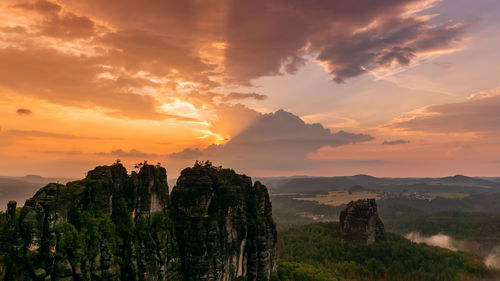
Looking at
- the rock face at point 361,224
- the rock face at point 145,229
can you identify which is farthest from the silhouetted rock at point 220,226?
the rock face at point 361,224

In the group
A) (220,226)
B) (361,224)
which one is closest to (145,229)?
(220,226)

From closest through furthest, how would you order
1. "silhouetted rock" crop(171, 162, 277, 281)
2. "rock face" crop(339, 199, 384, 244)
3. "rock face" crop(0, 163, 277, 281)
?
"rock face" crop(0, 163, 277, 281)
"silhouetted rock" crop(171, 162, 277, 281)
"rock face" crop(339, 199, 384, 244)

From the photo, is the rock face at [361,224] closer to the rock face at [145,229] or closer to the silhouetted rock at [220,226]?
the rock face at [145,229]

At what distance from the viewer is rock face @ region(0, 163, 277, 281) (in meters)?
39.8

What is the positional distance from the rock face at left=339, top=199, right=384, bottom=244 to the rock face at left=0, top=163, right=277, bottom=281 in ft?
354

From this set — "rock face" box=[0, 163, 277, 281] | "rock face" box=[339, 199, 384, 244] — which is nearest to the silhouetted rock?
"rock face" box=[0, 163, 277, 281]

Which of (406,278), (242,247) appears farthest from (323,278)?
(406,278)

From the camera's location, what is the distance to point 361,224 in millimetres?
172750

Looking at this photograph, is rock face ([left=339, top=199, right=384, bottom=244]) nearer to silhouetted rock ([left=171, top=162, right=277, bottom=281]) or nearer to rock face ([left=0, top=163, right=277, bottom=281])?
rock face ([left=0, top=163, right=277, bottom=281])

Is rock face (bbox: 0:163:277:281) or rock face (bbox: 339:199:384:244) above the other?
rock face (bbox: 0:163:277:281)

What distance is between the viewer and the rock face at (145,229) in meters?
39.8

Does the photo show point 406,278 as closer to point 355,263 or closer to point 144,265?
point 355,263

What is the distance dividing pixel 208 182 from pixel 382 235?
156m

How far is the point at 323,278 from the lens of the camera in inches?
3816
